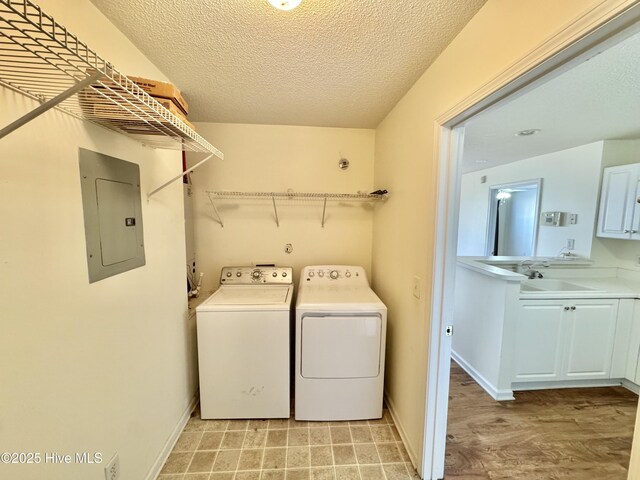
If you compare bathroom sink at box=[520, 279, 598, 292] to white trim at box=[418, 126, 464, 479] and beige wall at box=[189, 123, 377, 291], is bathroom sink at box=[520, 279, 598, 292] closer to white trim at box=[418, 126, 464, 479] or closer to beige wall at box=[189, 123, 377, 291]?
beige wall at box=[189, 123, 377, 291]

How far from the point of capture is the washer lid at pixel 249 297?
1864 millimetres

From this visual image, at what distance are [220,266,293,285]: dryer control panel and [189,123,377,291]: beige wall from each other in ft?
0.66

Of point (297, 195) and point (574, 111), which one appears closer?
point (574, 111)

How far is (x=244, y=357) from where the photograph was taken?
1.88 meters

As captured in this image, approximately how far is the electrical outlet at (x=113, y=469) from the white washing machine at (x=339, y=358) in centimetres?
105

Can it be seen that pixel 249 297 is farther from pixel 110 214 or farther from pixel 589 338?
pixel 589 338

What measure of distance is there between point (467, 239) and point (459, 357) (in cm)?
306

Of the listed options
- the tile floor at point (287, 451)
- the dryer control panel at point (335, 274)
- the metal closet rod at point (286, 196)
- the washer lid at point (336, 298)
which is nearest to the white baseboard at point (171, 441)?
the tile floor at point (287, 451)

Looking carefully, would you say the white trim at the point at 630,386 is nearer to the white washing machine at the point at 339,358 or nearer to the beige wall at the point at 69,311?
the white washing machine at the point at 339,358

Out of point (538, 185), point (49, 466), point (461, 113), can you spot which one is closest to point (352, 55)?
point (461, 113)

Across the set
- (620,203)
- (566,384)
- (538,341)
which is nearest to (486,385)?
(538,341)

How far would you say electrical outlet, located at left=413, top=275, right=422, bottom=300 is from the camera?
60.6 inches

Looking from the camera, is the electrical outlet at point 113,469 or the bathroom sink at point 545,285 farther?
the bathroom sink at point 545,285

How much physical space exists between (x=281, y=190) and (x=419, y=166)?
4.54 feet
